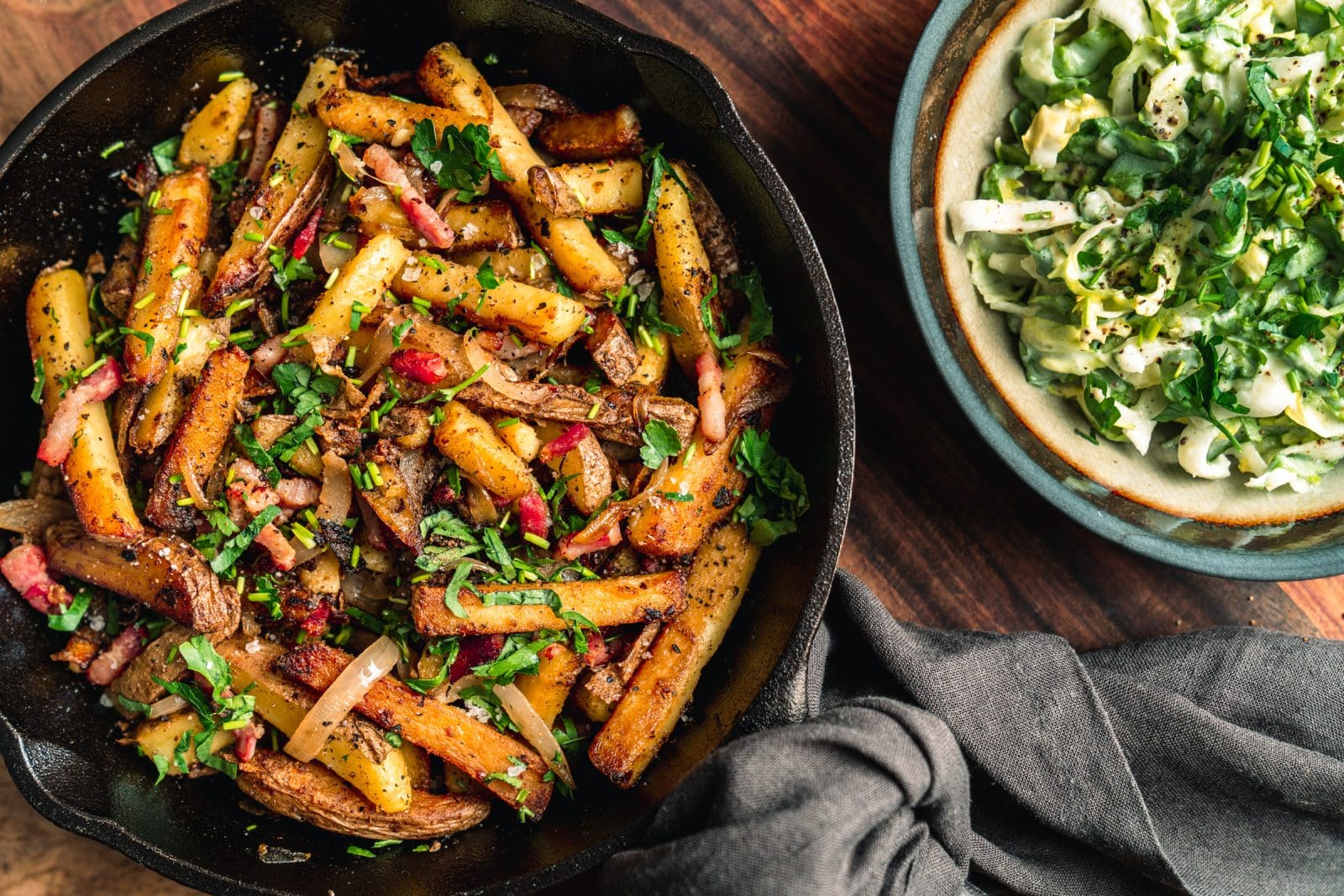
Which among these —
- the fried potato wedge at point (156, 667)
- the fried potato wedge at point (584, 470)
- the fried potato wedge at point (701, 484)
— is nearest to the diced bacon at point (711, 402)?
the fried potato wedge at point (701, 484)

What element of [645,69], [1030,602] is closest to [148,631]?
[645,69]

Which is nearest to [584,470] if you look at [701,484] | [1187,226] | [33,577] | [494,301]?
[701,484]

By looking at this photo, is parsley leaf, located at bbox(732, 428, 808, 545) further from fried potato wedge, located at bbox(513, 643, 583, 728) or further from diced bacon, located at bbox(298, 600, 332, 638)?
diced bacon, located at bbox(298, 600, 332, 638)

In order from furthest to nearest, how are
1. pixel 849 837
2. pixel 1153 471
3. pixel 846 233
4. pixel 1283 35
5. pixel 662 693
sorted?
pixel 846 233
pixel 1153 471
pixel 1283 35
pixel 662 693
pixel 849 837

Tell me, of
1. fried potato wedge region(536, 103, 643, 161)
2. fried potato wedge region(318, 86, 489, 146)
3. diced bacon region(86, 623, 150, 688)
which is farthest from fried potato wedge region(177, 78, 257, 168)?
diced bacon region(86, 623, 150, 688)

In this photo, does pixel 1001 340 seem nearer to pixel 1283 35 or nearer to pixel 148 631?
pixel 1283 35

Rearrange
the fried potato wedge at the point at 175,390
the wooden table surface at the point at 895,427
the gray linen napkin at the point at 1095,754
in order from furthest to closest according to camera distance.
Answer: the wooden table surface at the point at 895,427
the gray linen napkin at the point at 1095,754
the fried potato wedge at the point at 175,390

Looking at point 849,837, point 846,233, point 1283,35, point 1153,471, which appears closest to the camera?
point 849,837

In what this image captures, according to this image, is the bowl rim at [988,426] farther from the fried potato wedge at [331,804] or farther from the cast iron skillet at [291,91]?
the fried potato wedge at [331,804]
